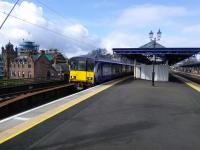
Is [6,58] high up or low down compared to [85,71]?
up

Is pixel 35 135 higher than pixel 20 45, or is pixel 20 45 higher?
pixel 20 45

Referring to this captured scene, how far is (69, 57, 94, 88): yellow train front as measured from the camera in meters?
22.4

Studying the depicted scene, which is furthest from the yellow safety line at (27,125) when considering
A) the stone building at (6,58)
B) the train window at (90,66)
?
the stone building at (6,58)

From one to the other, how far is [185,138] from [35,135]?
4.10 metres

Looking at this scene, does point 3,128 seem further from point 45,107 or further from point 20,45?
point 20,45

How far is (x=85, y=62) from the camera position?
22.6m

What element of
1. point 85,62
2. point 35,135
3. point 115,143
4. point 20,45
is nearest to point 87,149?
point 115,143

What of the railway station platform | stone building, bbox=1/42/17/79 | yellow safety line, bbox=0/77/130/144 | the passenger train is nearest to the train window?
the passenger train

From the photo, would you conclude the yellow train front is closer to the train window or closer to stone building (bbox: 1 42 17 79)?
the train window

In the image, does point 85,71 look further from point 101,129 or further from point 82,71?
point 101,129

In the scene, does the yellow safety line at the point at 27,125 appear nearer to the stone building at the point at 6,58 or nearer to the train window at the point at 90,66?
the train window at the point at 90,66

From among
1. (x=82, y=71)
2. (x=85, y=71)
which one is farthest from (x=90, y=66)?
(x=82, y=71)

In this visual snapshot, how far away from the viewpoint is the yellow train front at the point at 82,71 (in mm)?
22375

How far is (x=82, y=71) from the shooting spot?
22.8 meters
